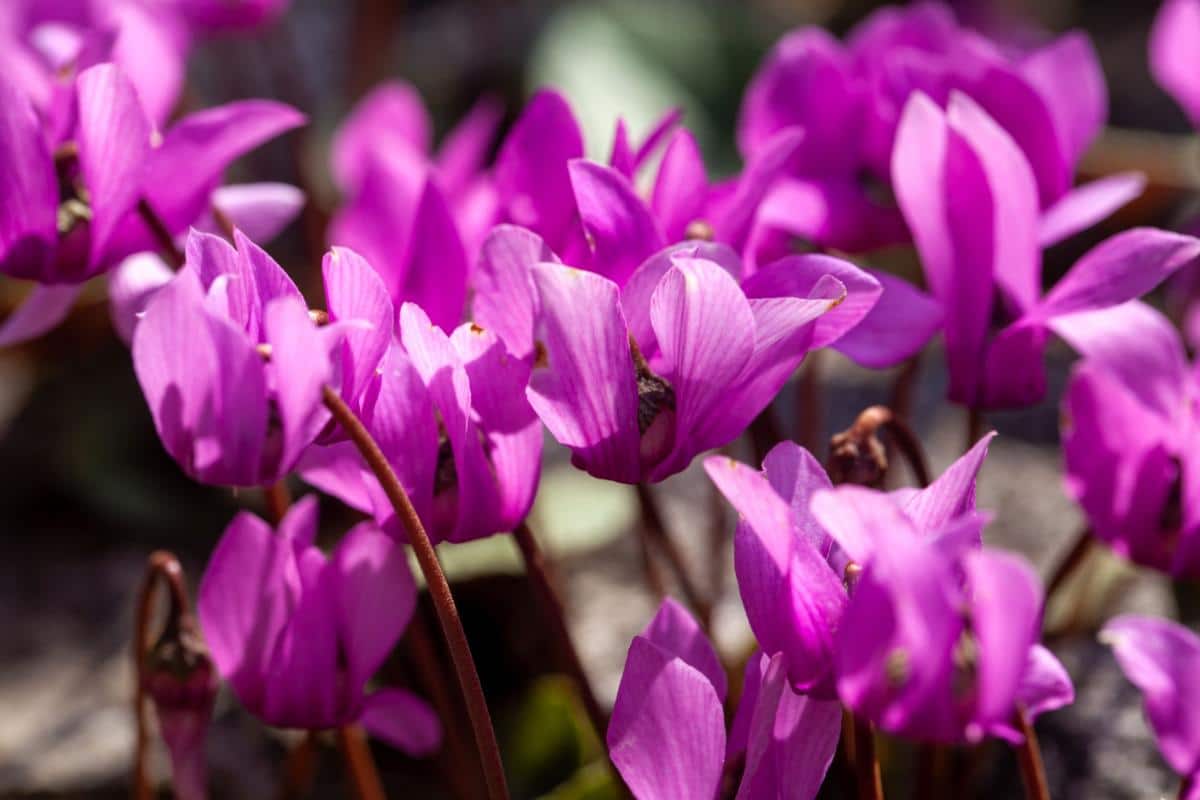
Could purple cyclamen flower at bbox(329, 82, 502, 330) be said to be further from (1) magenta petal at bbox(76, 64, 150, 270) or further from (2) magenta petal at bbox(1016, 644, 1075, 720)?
(2) magenta petal at bbox(1016, 644, 1075, 720)

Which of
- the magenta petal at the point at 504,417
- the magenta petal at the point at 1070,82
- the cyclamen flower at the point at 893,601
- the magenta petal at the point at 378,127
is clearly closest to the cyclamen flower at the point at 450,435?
the magenta petal at the point at 504,417

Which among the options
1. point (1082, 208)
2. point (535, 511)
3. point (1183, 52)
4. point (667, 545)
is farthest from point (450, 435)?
point (1183, 52)

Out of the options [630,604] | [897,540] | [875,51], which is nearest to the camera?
[897,540]

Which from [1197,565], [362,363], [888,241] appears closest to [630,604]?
[888,241]

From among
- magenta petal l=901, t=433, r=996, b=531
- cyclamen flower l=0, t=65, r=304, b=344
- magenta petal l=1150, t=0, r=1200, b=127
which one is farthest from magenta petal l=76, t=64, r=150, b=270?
magenta petal l=1150, t=0, r=1200, b=127

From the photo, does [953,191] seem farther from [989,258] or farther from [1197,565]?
[1197,565]

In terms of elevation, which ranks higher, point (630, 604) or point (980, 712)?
point (980, 712)

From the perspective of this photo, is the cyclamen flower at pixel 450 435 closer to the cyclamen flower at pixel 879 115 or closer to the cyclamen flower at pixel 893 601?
the cyclamen flower at pixel 893 601
